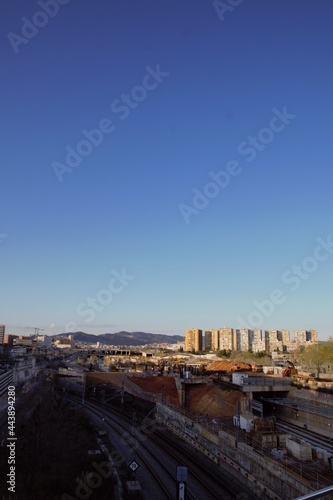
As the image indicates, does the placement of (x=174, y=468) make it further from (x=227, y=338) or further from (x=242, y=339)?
(x=242, y=339)

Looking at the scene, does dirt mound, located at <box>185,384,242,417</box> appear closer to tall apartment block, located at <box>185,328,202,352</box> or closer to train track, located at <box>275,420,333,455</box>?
train track, located at <box>275,420,333,455</box>

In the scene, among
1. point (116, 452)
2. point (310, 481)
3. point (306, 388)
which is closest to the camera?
point (310, 481)

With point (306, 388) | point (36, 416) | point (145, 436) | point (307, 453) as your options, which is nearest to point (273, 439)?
point (307, 453)

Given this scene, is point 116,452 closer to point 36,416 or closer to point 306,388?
point 36,416

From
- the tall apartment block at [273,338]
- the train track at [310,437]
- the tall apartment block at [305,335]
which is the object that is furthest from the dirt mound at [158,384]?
the tall apartment block at [305,335]

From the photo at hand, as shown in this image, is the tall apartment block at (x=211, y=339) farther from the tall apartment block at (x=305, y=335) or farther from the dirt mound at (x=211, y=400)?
the dirt mound at (x=211, y=400)

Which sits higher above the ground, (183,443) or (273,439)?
(273,439)

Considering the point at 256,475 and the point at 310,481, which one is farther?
the point at 256,475
